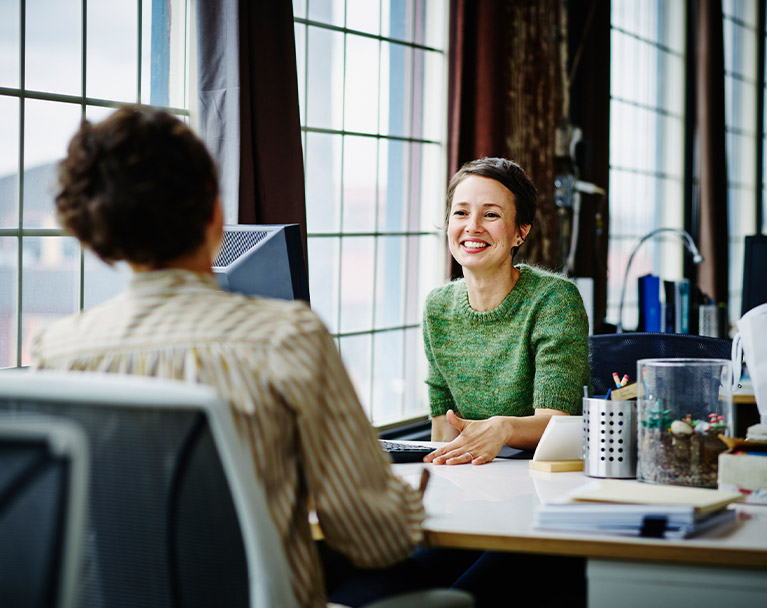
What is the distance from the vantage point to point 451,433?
94.1 inches

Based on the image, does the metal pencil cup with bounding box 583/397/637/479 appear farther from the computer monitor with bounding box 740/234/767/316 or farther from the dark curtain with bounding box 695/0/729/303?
the dark curtain with bounding box 695/0/729/303

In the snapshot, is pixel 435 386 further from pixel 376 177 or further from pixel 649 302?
pixel 649 302

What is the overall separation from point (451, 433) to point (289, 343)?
134cm

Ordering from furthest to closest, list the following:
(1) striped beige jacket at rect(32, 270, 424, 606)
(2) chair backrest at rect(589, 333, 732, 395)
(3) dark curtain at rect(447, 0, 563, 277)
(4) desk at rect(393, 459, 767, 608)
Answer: (3) dark curtain at rect(447, 0, 563, 277) < (2) chair backrest at rect(589, 333, 732, 395) < (4) desk at rect(393, 459, 767, 608) < (1) striped beige jacket at rect(32, 270, 424, 606)

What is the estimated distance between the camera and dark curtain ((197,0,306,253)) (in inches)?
95.7

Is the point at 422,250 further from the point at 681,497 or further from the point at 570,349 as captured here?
the point at 681,497

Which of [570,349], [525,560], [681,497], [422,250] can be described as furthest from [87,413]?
[422,250]

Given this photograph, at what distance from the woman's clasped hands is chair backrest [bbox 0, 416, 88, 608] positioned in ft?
3.53

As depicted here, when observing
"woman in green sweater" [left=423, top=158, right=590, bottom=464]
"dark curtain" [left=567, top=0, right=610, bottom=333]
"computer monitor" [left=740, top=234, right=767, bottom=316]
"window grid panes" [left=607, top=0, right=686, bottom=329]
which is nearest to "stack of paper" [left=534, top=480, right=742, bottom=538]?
"woman in green sweater" [left=423, top=158, right=590, bottom=464]

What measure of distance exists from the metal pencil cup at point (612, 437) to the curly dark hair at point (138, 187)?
0.85 m

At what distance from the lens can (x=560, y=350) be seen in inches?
86.0

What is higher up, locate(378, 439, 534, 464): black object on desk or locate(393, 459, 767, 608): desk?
locate(378, 439, 534, 464): black object on desk

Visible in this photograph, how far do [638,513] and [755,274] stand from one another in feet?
7.26

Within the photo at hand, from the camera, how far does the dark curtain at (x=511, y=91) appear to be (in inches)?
141
